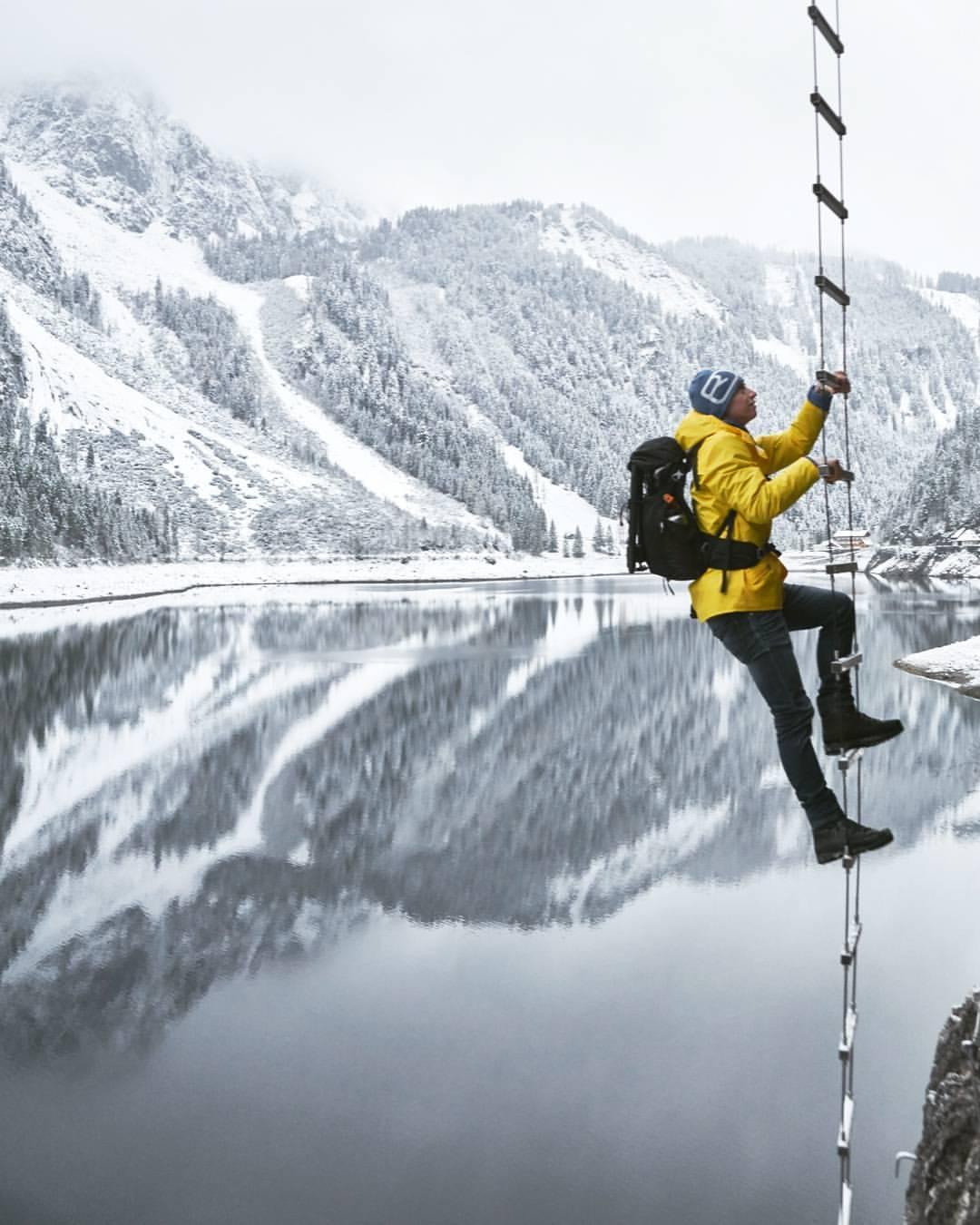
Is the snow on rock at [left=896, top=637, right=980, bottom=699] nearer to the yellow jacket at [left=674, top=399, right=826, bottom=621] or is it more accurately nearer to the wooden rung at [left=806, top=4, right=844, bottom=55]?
the wooden rung at [left=806, top=4, right=844, bottom=55]

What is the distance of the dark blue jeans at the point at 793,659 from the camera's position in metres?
6.73

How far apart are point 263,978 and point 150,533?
146 metres

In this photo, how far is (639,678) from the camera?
40094mm

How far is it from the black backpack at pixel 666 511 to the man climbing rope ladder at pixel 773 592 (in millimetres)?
84

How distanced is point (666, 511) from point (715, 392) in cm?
80

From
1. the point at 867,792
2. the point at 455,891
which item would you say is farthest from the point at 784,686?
the point at 867,792

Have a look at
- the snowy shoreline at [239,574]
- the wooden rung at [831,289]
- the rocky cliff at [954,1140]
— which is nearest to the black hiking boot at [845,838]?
the rocky cliff at [954,1140]

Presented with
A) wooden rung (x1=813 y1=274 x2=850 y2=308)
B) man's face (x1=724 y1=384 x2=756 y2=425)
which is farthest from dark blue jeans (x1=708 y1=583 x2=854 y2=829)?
wooden rung (x1=813 y1=274 x2=850 y2=308)

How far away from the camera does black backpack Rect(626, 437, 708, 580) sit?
21.5ft

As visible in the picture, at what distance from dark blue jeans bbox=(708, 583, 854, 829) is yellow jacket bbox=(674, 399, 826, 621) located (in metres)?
0.11

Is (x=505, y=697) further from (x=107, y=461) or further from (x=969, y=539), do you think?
(x=107, y=461)

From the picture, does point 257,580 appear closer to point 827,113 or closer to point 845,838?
point 827,113

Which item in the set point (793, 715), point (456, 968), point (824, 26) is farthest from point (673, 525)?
point (456, 968)

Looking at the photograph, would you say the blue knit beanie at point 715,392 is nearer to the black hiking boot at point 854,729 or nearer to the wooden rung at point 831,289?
the wooden rung at point 831,289
